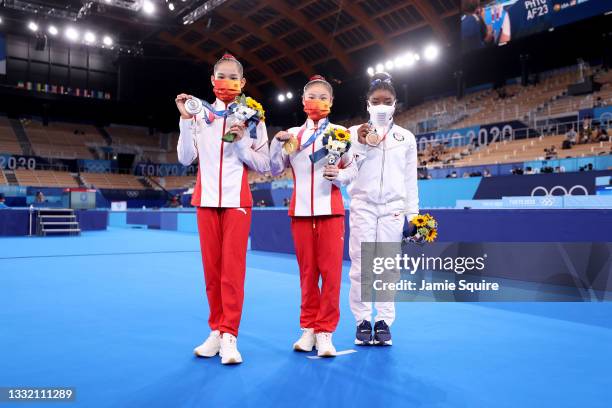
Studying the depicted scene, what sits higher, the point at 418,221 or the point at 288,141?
the point at 288,141

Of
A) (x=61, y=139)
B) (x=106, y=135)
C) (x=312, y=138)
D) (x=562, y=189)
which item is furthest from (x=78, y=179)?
(x=312, y=138)

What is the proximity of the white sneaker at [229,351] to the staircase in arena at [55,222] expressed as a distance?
528 inches

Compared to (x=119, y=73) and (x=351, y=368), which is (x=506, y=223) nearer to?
(x=351, y=368)

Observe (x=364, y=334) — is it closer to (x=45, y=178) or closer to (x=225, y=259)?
(x=225, y=259)

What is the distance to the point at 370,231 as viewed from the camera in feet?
11.0

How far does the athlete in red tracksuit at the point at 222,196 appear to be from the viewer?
305 centimetres

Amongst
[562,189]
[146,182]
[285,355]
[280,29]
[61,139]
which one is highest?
[280,29]

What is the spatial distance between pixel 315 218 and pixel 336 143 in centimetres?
54

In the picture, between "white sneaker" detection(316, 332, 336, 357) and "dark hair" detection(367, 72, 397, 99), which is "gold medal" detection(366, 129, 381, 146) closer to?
"dark hair" detection(367, 72, 397, 99)

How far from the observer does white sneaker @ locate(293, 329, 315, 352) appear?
10.4 feet

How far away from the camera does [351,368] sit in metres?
2.85

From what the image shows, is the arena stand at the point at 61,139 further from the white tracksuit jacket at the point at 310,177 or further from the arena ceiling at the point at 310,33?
the white tracksuit jacket at the point at 310,177

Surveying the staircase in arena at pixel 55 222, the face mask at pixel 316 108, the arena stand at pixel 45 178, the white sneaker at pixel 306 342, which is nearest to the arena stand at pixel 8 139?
the arena stand at pixel 45 178

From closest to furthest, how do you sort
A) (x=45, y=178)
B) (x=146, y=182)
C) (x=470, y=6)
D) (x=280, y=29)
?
(x=470, y=6), (x=280, y=29), (x=45, y=178), (x=146, y=182)
